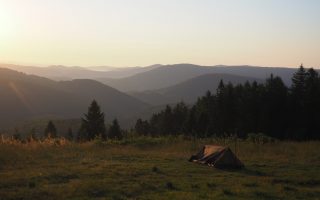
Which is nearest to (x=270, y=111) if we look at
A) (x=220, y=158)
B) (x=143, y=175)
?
(x=220, y=158)

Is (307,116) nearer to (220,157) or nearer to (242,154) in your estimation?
(242,154)

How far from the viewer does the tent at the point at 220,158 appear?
18234 millimetres

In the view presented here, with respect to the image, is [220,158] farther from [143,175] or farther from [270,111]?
[270,111]

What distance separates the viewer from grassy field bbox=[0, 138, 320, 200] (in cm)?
1251

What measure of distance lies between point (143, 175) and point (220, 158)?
160 inches

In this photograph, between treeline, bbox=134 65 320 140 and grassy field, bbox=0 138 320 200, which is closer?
grassy field, bbox=0 138 320 200

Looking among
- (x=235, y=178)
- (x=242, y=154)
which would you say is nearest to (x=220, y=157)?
(x=235, y=178)

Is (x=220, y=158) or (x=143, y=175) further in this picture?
(x=220, y=158)

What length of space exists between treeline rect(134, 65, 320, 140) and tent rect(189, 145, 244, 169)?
1458 inches

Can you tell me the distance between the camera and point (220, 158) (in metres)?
18.3

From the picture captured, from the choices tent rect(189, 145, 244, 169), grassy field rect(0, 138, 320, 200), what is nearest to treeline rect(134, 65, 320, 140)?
grassy field rect(0, 138, 320, 200)

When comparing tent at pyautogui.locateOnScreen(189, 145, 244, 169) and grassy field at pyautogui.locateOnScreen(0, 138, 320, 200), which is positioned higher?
tent at pyautogui.locateOnScreen(189, 145, 244, 169)

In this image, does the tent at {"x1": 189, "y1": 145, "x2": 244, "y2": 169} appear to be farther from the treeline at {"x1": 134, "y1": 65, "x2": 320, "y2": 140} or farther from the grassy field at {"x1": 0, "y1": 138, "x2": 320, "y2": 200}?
the treeline at {"x1": 134, "y1": 65, "x2": 320, "y2": 140}

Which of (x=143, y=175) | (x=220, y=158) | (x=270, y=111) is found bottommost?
(x=143, y=175)
